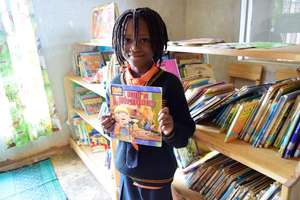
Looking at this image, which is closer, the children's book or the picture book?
the children's book

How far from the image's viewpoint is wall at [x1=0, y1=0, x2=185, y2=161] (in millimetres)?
1872

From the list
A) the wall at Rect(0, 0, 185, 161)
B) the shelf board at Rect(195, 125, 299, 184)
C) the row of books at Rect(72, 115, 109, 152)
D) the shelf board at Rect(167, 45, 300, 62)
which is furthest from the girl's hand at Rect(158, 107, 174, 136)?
the wall at Rect(0, 0, 185, 161)

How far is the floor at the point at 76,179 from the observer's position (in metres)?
1.58

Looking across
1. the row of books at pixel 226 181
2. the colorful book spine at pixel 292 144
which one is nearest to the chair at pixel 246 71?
the row of books at pixel 226 181

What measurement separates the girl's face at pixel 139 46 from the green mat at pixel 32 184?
1.17 m

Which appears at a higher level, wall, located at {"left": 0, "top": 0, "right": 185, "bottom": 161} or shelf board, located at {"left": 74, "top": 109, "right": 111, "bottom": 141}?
wall, located at {"left": 0, "top": 0, "right": 185, "bottom": 161}

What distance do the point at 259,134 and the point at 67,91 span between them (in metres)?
1.63

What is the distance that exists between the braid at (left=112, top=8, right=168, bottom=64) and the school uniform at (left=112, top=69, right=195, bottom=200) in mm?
86

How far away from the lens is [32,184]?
1.69 meters

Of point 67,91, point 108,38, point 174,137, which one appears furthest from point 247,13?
point 174,137

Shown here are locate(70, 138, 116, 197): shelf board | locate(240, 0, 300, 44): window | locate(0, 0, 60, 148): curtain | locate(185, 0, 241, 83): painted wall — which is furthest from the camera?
locate(185, 0, 241, 83): painted wall

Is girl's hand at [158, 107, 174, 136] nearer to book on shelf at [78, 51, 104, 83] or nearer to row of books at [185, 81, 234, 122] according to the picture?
row of books at [185, 81, 234, 122]

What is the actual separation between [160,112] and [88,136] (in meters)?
1.39

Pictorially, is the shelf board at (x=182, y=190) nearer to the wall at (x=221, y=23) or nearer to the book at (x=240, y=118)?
the book at (x=240, y=118)
